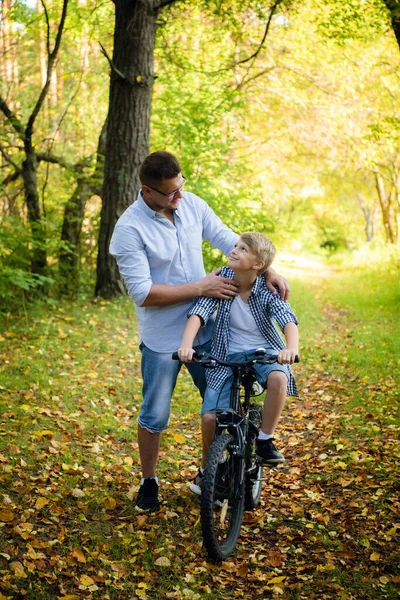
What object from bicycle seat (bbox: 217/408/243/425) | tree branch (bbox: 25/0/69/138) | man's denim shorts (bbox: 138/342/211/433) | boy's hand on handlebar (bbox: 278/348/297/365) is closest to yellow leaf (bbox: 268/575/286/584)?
bicycle seat (bbox: 217/408/243/425)

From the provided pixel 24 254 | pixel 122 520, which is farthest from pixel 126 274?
pixel 24 254

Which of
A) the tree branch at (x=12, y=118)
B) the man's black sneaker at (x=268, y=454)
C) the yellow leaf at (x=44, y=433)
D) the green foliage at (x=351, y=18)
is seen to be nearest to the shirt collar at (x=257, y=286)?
the man's black sneaker at (x=268, y=454)

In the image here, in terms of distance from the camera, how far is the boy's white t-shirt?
14.2ft

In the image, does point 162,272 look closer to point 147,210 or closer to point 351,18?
point 147,210

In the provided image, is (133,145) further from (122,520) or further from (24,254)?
(122,520)

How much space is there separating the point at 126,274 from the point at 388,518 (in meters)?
2.46

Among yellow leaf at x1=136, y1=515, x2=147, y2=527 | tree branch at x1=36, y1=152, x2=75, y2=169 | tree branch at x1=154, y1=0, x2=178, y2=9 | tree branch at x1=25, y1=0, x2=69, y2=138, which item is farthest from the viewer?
tree branch at x1=36, y1=152, x2=75, y2=169

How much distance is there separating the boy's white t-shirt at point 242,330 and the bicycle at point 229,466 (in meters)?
0.19

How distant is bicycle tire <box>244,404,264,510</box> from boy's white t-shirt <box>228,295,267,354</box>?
48 cm

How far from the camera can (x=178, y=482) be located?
17.7 ft

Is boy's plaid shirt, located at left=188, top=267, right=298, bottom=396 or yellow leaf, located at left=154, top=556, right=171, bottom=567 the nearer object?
yellow leaf, located at left=154, top=556, right=171, bottom=567

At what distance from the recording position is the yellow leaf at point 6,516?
14.1 ft

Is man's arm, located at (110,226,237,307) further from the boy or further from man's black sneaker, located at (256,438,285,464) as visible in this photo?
man's black sneaker, located at (256,438,285,464)

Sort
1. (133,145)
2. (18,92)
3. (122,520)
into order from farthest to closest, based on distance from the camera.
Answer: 1. (18,92)
2. (133,145)
3. (122,520)
